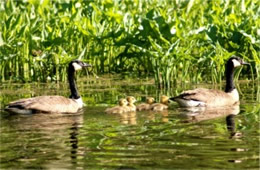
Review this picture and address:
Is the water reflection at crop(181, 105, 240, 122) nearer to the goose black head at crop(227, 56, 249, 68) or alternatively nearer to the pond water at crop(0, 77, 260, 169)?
the pond water at crop(0, 77, 260, 169)

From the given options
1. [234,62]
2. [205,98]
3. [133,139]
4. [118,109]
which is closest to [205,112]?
[205,98]

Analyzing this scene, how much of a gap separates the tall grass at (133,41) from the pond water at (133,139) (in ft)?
6.80

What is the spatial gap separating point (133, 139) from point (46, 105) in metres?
3.51

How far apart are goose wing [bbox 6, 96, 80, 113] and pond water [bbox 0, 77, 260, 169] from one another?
0.16m

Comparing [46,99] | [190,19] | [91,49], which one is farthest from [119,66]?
[46,99]

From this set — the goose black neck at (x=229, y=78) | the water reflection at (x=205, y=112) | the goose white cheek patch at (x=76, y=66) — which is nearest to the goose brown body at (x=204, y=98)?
the water reflection at (x=205, y=112)

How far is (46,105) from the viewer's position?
13.6 meters

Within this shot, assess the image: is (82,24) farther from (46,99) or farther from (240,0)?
(46,99)

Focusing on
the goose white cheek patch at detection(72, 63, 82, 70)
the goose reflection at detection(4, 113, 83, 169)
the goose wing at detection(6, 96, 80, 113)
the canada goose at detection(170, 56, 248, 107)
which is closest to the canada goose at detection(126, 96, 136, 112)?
the canada goose at detection(170, 56, 248, 107)

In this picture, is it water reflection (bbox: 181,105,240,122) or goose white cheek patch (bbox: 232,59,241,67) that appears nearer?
water reflection (bbox: 181,105,240,122)

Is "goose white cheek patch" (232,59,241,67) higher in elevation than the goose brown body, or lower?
higher

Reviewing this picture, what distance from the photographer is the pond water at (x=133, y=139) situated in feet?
29.4

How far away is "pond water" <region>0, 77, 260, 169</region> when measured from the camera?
8.97 m

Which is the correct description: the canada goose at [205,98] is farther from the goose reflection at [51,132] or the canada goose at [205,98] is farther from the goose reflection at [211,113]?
the goose reflection at [51,132]
